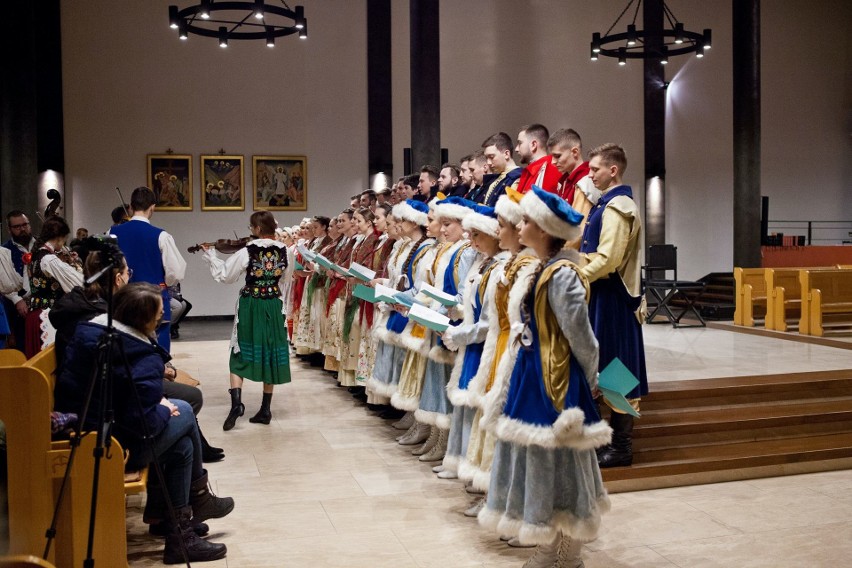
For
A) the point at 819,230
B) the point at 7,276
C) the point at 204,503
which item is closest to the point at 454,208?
the point at 204,503

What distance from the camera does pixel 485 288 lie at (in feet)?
12.4

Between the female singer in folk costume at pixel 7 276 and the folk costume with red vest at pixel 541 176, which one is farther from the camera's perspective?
the female singer in folk costume at pixel 7 276

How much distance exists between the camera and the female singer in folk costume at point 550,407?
3.00 meters

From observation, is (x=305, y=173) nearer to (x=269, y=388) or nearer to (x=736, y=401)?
(x=269, y=388)

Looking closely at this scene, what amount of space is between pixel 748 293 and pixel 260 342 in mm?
6925

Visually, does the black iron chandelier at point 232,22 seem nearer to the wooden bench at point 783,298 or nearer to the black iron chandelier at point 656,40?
the black iron chandelier at point 656,40

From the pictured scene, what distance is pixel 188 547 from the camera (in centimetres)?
347

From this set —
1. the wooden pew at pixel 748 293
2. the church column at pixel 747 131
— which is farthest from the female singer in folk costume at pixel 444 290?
the church column at pixel 747 131

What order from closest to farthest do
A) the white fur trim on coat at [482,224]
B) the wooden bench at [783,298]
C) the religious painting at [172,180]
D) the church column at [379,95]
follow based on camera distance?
1. the white fur trim on coat at [482,224]
2. the wooden bench at [783,298]
3. the religious painting at [172,180]
4. the church column at [379,95]

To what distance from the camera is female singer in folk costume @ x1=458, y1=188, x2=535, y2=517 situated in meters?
3.32

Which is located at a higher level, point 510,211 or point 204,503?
point 510,211

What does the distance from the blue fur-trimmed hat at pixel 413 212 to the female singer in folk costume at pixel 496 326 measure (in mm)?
1738

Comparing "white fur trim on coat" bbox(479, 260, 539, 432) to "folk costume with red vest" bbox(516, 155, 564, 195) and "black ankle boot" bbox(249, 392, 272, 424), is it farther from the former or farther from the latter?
"black ankle boot" bbox(249, 392, 272, 424)

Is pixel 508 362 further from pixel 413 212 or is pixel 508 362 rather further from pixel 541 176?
pixel 413 212
